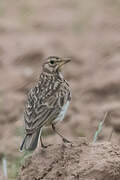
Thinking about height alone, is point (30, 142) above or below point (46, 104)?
below

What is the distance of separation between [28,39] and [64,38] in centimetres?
76

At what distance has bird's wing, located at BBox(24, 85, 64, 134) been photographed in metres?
7.38

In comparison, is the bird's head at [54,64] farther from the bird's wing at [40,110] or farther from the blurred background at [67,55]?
the blurred background at [67,55]

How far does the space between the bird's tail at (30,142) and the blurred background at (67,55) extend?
4.78 ft

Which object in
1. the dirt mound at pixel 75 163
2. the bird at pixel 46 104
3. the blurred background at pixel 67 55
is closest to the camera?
the dirt mound at pixel 75 163

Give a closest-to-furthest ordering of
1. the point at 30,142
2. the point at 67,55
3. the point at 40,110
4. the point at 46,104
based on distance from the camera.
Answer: the point at 30,142 < the point at 40,110 < the point at 46,104 < the point at 67,55

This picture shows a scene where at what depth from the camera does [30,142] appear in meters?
7.15

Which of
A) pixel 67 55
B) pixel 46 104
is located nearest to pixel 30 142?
pixel 46 104

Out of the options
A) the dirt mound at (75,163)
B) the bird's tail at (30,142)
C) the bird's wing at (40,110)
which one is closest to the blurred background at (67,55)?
the bird's wing at (40,110)

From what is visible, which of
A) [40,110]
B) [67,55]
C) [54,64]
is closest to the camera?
[40,110]

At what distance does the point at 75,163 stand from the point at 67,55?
674cm

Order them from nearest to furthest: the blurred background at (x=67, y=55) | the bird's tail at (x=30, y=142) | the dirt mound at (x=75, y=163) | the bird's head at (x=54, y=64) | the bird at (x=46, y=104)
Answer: the dirt mound at (x=75, y=163)
the bird's tail at (x=30, y=142)
the bird at (x=46, y=104)
the bird's head at (x=54, y=64)
the blurred background at (x=67, y=55)

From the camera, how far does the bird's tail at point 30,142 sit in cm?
711

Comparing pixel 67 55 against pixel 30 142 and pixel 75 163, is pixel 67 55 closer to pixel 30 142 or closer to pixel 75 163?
pixel 30 142
